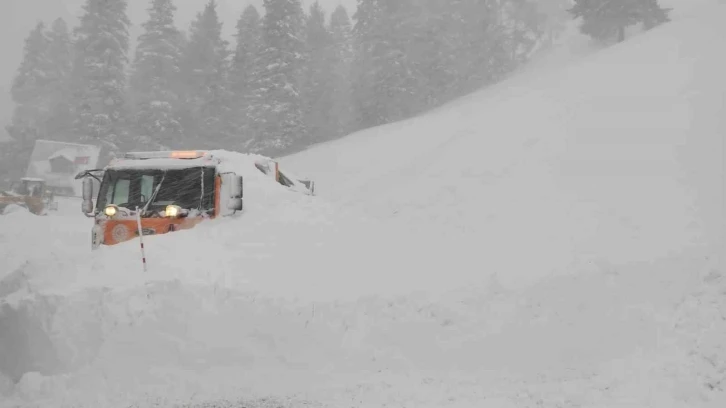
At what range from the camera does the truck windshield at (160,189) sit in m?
9.47

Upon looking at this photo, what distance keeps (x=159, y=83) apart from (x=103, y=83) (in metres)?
3.54

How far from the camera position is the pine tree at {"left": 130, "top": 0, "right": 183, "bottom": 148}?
3583 centimetres

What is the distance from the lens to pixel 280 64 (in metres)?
34.0

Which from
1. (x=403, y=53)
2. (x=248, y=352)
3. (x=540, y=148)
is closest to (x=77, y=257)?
(x=248, y=352)

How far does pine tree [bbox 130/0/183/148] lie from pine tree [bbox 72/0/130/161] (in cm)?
137

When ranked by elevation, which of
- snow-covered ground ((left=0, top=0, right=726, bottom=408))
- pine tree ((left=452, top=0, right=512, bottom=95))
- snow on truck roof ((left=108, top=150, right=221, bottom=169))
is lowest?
snow-covered ground ((left=0, top=0, right=726, bottom=408))

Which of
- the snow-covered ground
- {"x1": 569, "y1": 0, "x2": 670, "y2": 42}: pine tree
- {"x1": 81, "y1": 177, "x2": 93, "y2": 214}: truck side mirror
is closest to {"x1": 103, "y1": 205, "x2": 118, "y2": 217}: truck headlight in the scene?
the snow-covered ground

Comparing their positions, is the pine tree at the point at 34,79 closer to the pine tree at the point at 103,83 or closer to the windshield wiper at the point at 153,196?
the pine tree at the point at 103,83

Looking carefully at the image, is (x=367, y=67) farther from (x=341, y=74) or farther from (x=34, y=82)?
(x=34, y=82)

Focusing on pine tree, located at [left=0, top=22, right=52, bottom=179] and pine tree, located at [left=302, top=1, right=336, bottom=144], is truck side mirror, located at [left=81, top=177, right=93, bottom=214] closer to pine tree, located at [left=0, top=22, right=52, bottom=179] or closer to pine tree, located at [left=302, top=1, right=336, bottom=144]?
pine tree, located at [left=302, top=1, right=336, bottom=144]

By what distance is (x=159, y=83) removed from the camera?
3753cm

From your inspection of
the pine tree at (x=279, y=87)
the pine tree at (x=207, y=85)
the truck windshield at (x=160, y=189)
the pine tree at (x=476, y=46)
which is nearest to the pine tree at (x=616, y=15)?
the pine tree at (x=476, y=46)

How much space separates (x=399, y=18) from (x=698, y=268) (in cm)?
3171

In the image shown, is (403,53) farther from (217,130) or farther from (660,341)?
(660,341)
